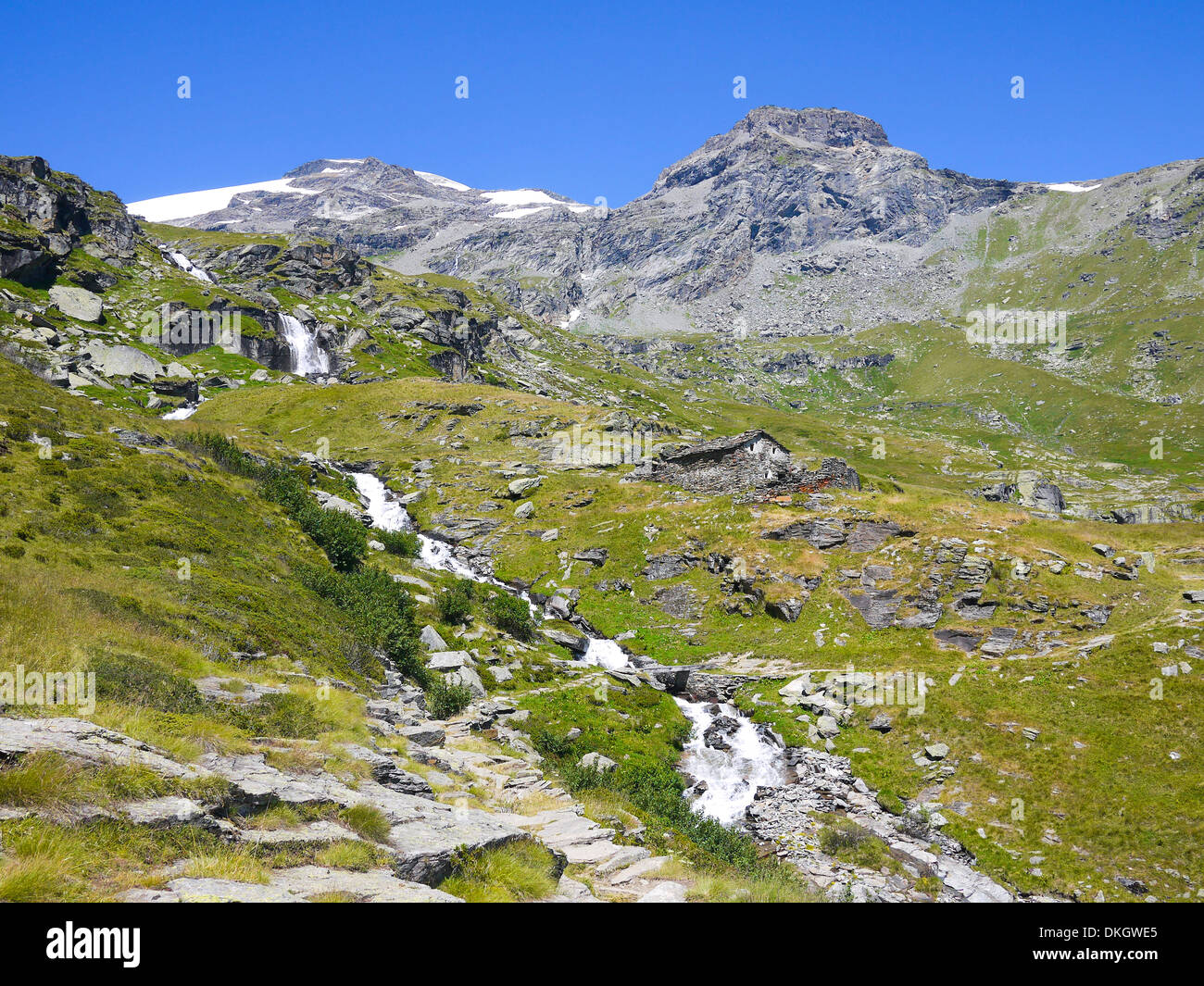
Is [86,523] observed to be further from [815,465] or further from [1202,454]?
[1202,454]

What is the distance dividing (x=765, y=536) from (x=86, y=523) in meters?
45.2

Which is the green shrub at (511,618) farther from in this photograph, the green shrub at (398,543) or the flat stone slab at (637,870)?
the flat stone slab at (637,870)

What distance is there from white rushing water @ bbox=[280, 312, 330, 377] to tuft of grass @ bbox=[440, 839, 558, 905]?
14360 cm

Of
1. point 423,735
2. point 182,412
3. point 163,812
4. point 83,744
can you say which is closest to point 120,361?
point 182,412

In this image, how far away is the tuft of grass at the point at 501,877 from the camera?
9.60 m

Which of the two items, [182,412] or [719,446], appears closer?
[719,446]

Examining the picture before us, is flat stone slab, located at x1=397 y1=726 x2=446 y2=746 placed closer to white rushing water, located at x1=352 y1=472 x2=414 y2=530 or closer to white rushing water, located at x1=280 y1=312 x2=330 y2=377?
white rushing water, located at x1=352 y1=472 x2=414 y2=530

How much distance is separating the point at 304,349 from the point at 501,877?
153672mm

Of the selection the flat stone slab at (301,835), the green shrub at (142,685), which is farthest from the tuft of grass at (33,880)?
the green shrub at (142,685)

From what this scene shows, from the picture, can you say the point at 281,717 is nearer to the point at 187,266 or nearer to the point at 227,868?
the point at 227,868

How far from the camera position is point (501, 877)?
10227 mm

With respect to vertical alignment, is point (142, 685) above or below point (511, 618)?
above

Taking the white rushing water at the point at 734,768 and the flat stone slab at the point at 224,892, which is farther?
the white rushing water at the point at 734,768

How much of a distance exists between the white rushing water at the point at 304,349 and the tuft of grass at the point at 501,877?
471 ft
